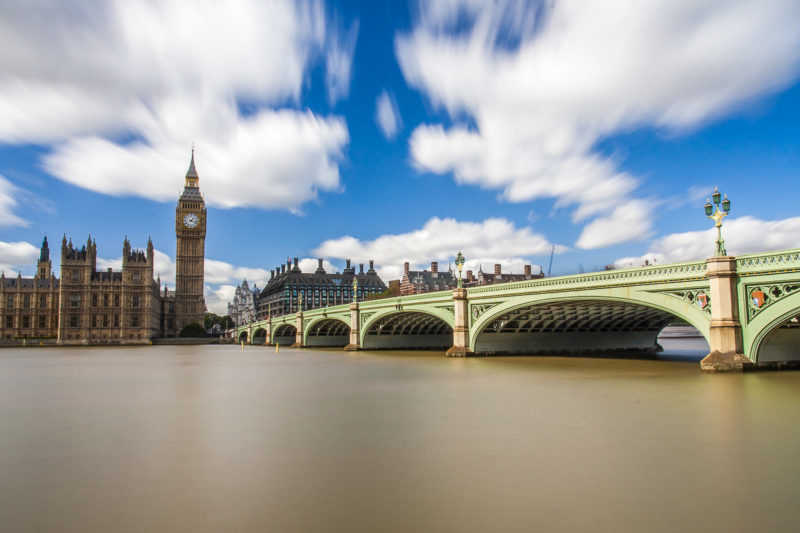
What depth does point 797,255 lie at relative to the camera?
21062mm

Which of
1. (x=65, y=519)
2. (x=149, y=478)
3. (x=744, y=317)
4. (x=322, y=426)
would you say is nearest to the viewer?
(x=65, y=519)

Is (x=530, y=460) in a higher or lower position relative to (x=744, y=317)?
lower

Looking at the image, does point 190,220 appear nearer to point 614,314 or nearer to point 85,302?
point 85,302

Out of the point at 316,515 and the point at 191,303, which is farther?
the point at 191,303

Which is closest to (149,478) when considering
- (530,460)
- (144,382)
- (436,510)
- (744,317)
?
(436,510)

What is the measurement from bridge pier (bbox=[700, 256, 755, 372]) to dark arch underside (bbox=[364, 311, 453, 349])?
31.9 metres

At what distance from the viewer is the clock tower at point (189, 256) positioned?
132125 millimetres

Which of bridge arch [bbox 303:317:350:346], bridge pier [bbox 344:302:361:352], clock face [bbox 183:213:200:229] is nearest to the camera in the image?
bridge pier [bbox 344:302:361:352]

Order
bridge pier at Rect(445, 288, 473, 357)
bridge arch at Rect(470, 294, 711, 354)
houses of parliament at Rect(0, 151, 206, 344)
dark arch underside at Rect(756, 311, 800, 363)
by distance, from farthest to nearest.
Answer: houses of parliament at Rect(0, 151, 206, 344) → bridge pier at Rect(445, 288, 473, 357) → bridge arch at Rect(470, 294, 711, 354) → dark arch underside at Rect(756, 311, 800, 363)

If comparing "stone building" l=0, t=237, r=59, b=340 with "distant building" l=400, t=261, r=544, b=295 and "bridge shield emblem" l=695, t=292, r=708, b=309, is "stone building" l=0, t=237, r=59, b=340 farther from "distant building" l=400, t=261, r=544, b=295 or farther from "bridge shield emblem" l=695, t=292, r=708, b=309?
"bridge shield emblem" l=695, t=292, r=708, b=309

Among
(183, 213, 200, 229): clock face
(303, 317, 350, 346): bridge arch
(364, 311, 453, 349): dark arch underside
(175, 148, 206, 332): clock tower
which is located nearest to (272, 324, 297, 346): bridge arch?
(303, 317, 350, 346): bridge arch

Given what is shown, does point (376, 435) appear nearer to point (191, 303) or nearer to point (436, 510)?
point (436, 510)

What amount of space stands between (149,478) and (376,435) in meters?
5.00

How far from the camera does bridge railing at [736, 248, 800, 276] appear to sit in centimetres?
2117
